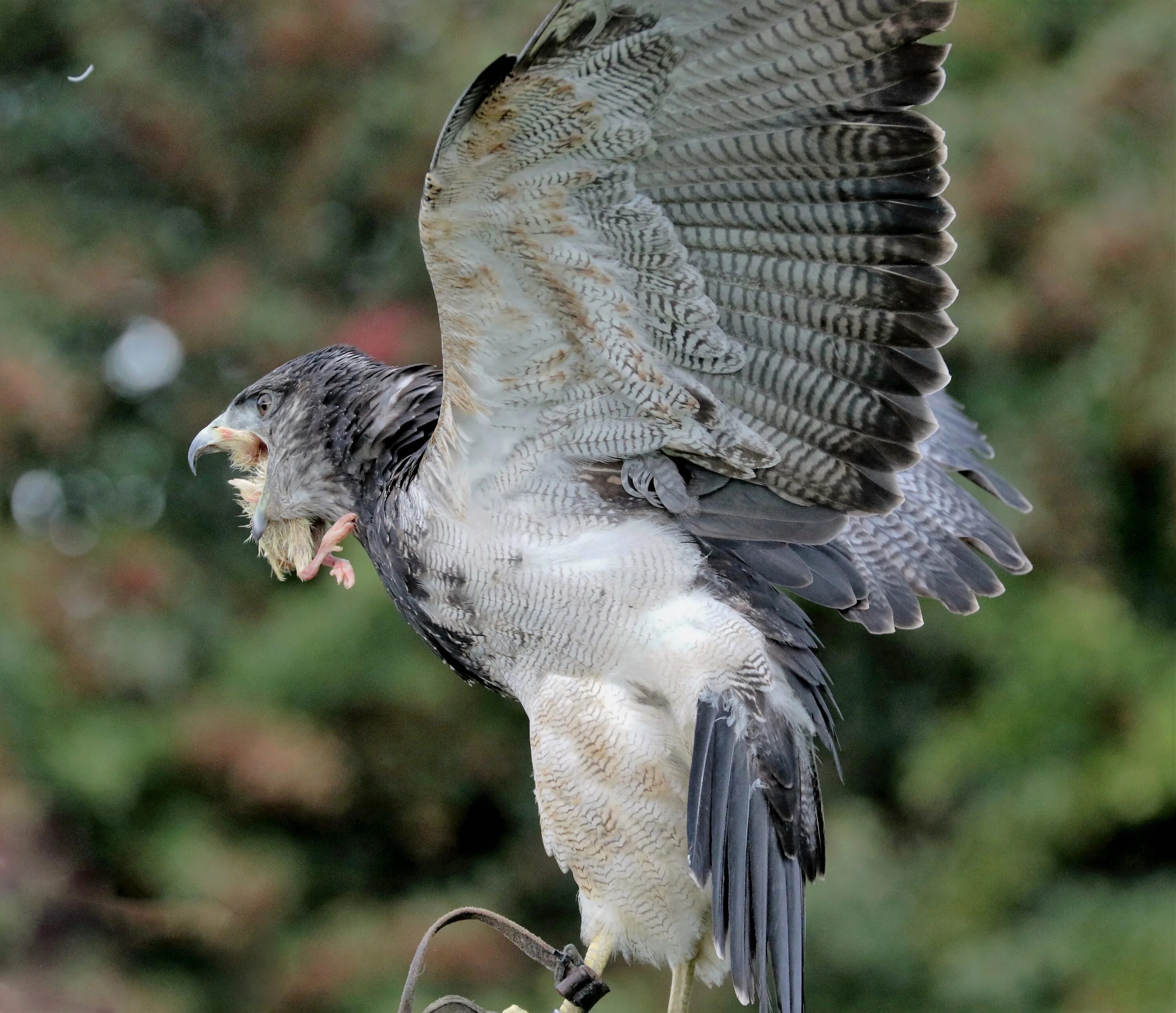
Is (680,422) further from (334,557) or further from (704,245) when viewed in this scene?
(334,557)

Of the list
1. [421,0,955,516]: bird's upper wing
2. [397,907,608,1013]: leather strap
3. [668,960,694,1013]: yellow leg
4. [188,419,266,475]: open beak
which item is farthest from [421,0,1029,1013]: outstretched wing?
[188,419,266,475]: open beak

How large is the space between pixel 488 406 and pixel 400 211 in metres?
4.25

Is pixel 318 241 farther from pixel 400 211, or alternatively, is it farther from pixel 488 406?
pixel 488 406

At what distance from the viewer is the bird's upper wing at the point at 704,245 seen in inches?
95.4

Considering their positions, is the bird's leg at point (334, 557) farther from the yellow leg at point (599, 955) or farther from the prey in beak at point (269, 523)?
the yellow leg at point (599, 955)

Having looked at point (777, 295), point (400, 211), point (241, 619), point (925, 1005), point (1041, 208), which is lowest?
point (925, 1005)

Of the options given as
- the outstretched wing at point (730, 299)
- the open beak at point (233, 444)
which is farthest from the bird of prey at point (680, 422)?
the open beak at point (233, 444)

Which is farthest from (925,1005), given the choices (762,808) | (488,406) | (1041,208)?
(488,406)

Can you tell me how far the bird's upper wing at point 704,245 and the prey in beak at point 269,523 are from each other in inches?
18.3

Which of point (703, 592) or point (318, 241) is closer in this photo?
point (703, 592)

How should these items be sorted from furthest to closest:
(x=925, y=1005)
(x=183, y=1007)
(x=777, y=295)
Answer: (x=925, y=1005) < (x=183, y=1007) < (x=777, y=295)

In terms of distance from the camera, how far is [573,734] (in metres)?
2.77

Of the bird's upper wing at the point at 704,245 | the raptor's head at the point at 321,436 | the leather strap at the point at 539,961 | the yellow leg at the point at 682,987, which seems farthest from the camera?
the raptor's head at the point at 321,436

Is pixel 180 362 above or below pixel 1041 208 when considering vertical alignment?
above
